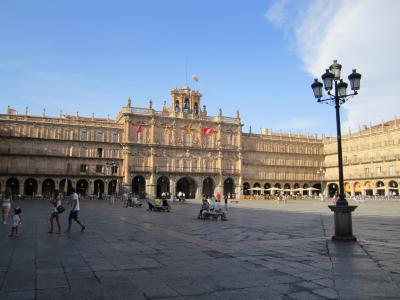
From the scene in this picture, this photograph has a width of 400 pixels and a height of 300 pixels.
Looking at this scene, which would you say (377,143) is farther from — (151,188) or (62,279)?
(62,279)

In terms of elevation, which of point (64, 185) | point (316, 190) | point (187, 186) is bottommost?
point (316, 190)

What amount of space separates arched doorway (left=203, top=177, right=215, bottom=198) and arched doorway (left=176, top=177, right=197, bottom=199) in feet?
7.96

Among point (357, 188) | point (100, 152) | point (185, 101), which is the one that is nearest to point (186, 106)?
point (185, 101)

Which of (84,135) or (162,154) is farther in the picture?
(162,154)

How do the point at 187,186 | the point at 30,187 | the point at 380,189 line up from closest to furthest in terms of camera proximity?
the point at 30,187 → the point at 380,189 → the point at 187,186

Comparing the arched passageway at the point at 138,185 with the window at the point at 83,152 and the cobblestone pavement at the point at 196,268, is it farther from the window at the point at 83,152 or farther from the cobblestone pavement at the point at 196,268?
the cobblestone pavement at the point at 196,268

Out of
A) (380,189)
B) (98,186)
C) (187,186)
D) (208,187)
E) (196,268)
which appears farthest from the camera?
(208,187)

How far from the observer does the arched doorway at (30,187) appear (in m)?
62.7

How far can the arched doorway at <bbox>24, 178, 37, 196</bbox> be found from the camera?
62.7 metres

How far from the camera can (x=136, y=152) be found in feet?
218

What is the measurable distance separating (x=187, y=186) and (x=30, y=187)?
27.3 m

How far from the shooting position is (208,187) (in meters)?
74.0

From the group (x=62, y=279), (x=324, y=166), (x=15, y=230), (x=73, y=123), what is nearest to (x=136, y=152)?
(x=73, y=123)

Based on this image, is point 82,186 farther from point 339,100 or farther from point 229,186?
point 339,100
